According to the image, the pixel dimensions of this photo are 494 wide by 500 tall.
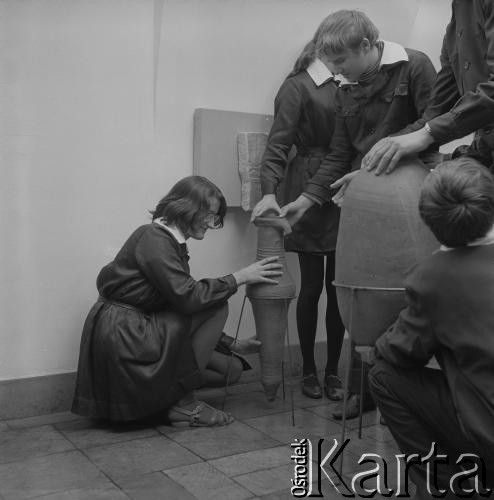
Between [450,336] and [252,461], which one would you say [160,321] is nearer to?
[252,461]

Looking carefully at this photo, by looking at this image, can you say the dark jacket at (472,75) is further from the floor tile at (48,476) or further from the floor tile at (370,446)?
the floor tile at (48,476)

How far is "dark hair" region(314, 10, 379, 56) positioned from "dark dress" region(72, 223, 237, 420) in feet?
3.66

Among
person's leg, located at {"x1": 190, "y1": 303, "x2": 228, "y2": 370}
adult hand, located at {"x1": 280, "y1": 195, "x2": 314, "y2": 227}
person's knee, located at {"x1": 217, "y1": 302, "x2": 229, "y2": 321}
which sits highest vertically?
adult hand, located at {"x1": 280, "y1": 195, "x2": 314, "y2": 227}

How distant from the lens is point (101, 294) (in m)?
3.88

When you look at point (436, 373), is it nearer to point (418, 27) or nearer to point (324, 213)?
point (324, 213)

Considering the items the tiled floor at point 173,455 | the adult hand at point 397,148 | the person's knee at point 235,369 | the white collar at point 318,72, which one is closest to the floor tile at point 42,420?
the tiled floor at point 173,455

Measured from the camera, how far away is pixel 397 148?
2.99 meters

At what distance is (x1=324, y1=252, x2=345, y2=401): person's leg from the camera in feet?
14.0

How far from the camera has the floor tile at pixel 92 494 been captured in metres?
2.96

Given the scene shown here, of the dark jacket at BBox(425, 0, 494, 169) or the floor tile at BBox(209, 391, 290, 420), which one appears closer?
the dark jacket at BBox(425, 0, 494, 169)

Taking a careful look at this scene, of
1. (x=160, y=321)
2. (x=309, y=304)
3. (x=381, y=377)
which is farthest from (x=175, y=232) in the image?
(x=381, y=377)

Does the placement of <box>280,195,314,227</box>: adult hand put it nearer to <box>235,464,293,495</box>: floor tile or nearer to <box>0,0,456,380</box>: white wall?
<box>0,0,456,380</box>: white wall

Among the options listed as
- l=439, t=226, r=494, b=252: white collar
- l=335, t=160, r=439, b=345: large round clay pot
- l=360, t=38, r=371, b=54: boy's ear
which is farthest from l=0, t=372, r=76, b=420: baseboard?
l=439, t=226, r=494, b=252: white collar

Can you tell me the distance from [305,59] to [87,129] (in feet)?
3.94
